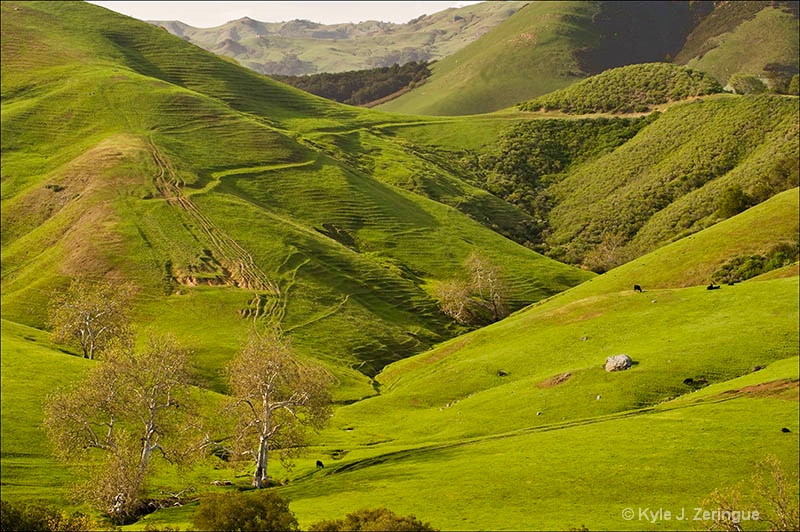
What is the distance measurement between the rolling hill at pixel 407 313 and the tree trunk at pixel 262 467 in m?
1.67

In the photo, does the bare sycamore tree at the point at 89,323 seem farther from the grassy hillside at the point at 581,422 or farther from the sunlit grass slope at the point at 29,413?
the grassy hillside at the point at 581,422

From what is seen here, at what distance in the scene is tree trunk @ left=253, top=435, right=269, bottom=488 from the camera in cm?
5766

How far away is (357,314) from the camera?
126 meters

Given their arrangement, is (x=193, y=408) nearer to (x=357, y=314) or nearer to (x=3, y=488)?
(x=3, y=488)

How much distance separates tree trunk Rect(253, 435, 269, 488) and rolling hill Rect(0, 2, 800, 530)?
5.48ft

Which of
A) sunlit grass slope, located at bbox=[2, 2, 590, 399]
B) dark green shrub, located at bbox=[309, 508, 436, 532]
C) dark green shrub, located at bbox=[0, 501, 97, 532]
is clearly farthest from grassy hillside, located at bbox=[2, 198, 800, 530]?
sunlit grass slope, located at bbox=[2, 2, 590, 399]

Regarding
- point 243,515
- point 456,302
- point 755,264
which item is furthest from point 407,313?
point 243,515

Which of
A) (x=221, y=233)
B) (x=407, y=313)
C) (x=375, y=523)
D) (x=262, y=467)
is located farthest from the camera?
(x=221, y=233)

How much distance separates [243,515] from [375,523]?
8.35m

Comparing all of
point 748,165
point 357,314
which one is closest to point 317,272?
point 357,314

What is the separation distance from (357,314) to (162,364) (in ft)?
222

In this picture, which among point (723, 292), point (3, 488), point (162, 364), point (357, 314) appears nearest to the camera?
point (3, 488)

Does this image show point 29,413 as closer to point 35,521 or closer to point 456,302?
point 35,521

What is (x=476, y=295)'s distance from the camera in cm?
14675
